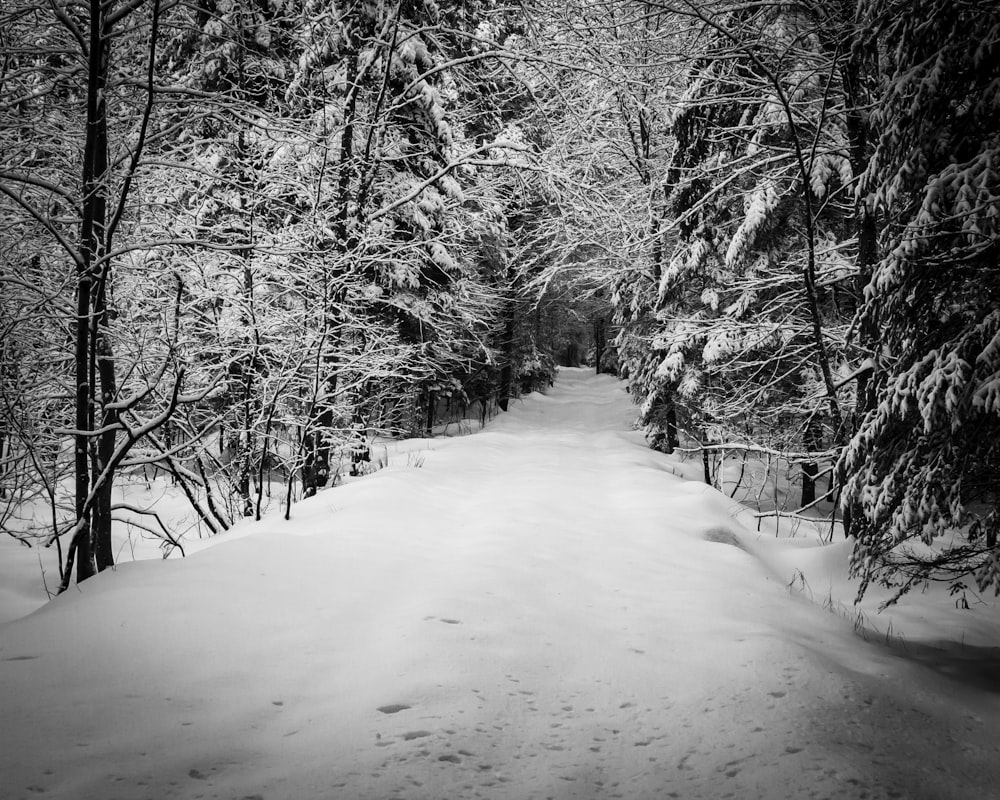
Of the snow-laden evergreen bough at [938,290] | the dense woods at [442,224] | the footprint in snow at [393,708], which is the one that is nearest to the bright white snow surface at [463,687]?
the footprint in snow at [393,708]

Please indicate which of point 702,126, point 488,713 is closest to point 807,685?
point 488,713

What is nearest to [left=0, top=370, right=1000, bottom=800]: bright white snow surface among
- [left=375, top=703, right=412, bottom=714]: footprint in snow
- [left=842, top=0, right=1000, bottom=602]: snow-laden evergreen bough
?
[left=375, top=703, right=412, bottom=714]: footprint in snow

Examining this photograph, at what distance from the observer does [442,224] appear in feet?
36.7

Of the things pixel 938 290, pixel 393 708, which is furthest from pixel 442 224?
pixel 393 708

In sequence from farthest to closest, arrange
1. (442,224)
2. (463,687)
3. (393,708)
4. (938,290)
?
(442,224) < (938,290) < (463,687) < (393,708)

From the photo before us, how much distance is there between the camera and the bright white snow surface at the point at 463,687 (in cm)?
193

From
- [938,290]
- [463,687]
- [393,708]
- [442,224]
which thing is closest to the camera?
[393,708]

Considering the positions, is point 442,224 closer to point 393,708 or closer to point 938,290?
point 938,290

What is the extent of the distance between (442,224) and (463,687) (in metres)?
10.00

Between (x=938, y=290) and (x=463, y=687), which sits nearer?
(x=463, y=687)

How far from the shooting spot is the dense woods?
138 inches

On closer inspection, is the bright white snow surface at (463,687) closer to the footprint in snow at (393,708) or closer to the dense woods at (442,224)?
the footprint in snow at (393,708)

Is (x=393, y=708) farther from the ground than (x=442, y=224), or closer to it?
closer to it

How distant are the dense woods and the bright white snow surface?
1.04 meters
